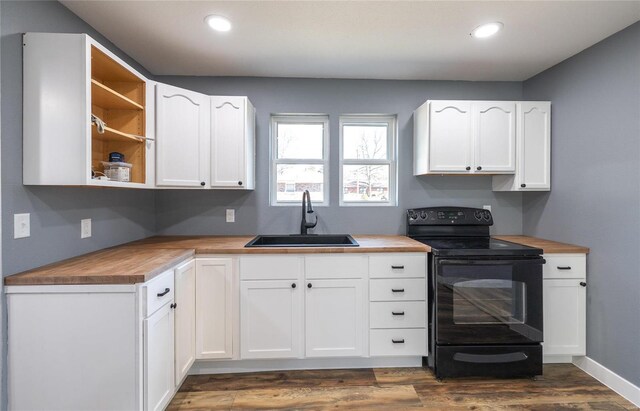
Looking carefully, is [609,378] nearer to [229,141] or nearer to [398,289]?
[398,289]

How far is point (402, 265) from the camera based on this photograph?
222cm

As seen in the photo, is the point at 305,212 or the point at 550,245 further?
the point at 305,212

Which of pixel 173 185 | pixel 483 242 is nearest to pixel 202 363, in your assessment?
pixel 173 185

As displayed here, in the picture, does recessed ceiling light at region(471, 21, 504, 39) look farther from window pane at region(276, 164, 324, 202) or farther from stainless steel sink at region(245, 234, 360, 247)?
stainless steel sink at region(245, 234, 360, 247)

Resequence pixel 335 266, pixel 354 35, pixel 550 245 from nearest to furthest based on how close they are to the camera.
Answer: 1. pixel 354 35
2. pixel 335 266
3. pixel 550 245

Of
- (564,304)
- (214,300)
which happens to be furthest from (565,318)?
(214,300)

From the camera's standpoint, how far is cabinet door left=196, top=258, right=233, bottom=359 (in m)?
2.14

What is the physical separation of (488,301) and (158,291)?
212 cm

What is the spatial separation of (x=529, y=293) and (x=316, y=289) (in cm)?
150

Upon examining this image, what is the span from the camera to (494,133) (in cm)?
255

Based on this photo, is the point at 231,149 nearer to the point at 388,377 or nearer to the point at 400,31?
the point at 400,31

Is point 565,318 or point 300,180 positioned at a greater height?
point 300,180

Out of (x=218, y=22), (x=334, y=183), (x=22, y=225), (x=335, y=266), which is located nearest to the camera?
(x=22, y=225)

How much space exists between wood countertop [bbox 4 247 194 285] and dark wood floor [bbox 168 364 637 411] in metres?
0.95
